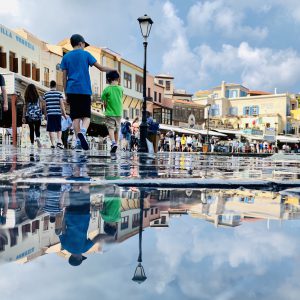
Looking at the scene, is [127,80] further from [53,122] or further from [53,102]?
[53,102]

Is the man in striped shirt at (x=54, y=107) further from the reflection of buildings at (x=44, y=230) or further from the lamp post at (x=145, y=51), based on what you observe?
the reflection of buildings at (x=44, y=230)

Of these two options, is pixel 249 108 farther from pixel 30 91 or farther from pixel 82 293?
pixel 82 293

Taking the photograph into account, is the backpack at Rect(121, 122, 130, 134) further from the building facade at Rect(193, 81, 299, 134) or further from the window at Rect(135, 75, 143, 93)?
the building facade at Rect(193, 81, 299, 134)

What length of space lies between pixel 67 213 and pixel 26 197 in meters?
0.51

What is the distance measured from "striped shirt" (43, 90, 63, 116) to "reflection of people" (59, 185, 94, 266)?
A: 7674 mm

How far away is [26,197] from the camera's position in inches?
77.3

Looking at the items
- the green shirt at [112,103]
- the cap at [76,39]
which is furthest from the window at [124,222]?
the green shirt at [112,103]

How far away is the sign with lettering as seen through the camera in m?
25.6

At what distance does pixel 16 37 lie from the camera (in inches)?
1061

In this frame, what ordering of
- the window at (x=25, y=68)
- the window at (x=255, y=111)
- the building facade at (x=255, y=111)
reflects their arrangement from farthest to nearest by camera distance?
the window at (x=255, y=111) → the building facade at (x=255, y=111) → the window at (x=25, y=68)

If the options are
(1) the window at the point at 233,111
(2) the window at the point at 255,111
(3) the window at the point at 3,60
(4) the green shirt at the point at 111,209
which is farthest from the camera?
(1) the window at the point at 233,111

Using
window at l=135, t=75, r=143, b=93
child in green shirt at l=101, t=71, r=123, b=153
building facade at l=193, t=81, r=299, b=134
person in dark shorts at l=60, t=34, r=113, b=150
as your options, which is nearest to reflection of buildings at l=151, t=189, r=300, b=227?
person in dark shorts at l=60, t=34, r=113, b=150

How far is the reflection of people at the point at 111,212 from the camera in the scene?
1.33 meters

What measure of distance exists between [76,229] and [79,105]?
585 centimetres
